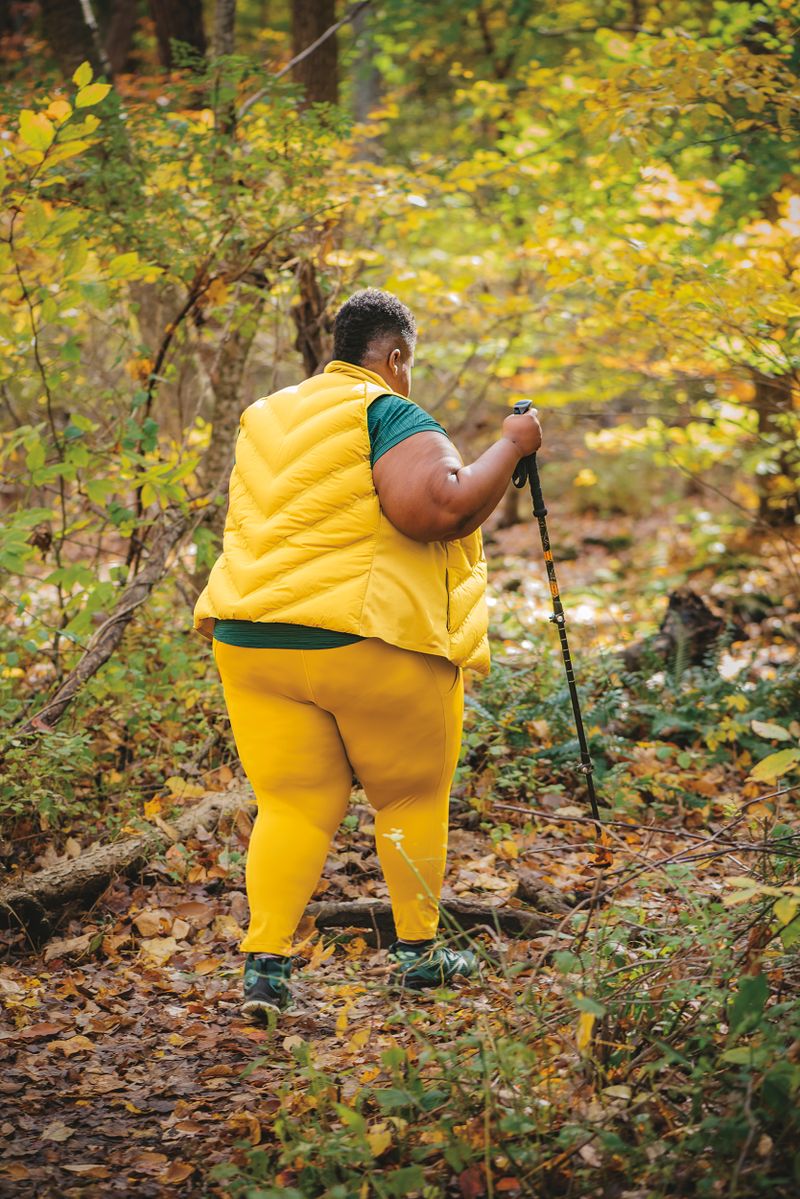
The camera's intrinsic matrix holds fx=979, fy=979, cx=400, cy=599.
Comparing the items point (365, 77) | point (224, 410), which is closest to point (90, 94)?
point (224, 410)

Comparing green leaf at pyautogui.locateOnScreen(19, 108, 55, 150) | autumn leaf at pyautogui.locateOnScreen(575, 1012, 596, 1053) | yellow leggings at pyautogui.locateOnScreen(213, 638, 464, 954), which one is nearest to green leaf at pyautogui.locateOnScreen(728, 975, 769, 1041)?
autumn leaf at pyautogui.locateOnScreen(575, 1012, 596, 1053)

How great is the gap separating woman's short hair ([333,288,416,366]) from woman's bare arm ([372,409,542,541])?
472 millimetres

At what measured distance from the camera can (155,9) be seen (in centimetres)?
733

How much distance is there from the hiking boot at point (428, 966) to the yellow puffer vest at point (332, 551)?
0.92m

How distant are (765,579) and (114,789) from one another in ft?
23.4

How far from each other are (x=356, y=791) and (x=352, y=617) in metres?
2.15

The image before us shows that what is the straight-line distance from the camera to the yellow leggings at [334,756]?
278cm

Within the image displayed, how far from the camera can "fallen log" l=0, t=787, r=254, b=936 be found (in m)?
3.55

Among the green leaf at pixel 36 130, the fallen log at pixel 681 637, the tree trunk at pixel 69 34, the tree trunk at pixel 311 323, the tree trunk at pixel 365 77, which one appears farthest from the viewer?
the tree trunk at pixel 365 77

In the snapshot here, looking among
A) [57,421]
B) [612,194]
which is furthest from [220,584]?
[57,421]

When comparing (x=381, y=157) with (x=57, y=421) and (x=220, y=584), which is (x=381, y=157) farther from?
(x=220, y=584)

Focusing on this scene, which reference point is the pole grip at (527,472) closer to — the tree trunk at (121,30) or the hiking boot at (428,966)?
the hiking boot at (428,966)

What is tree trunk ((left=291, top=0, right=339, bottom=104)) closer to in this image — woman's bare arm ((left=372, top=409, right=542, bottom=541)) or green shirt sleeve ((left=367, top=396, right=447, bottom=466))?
green shirt sleeve ((left=367, top=396, right=447, bottom=466))

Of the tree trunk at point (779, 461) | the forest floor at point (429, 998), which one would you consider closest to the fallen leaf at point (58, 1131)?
the forest floor at point (429, 998)
